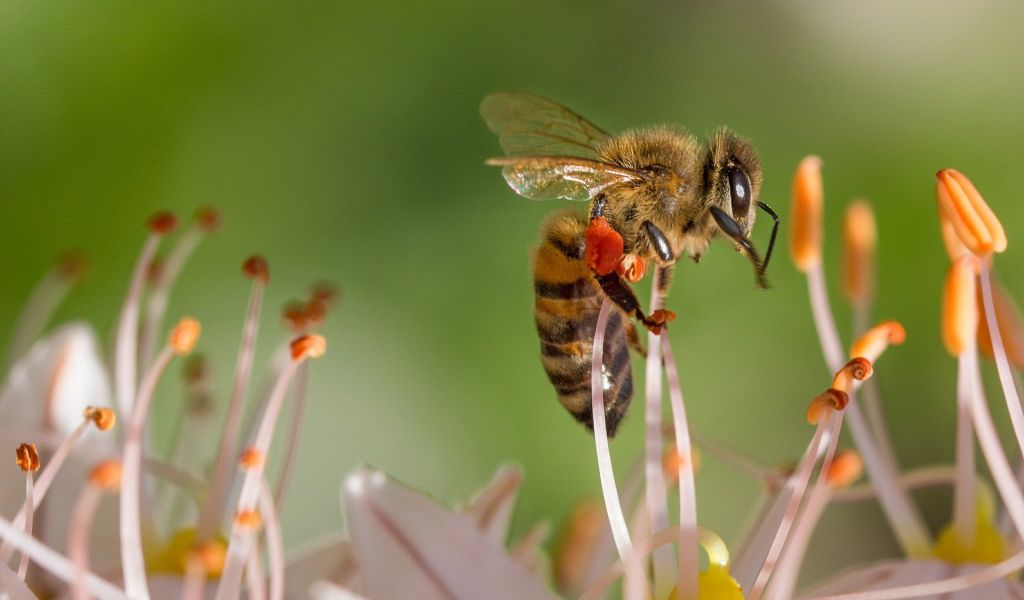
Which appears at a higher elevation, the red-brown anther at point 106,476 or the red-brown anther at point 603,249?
the red-brown anther at point 603,249

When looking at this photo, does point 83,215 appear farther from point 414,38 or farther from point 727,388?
point 727,388

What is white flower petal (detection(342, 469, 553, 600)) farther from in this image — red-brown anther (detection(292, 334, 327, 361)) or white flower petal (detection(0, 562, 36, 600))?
white flower petal (detection(0, 562, 36, 600))

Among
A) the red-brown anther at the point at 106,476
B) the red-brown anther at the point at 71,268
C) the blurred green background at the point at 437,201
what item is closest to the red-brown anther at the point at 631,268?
the red-brown anther at the point at 106,476

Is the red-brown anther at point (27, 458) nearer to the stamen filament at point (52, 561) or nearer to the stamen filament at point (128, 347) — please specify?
the stamen filament at point (52, 561)

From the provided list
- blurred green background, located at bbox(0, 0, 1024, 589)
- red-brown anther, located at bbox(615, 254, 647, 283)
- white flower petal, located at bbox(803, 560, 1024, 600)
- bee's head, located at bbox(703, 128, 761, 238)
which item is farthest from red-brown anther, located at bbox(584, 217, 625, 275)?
blurred green background, located at bbox(0, 0, 1024, 589)

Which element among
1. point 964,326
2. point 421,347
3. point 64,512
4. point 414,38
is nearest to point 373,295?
point 421,347

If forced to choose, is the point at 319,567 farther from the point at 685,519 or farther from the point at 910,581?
the point at 910,581
